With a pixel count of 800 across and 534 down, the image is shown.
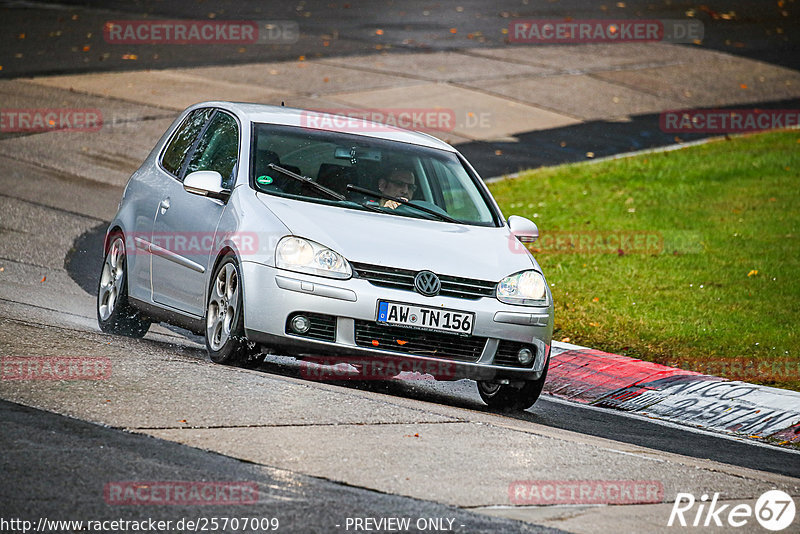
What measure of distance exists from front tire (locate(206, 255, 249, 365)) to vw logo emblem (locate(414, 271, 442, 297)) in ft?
3.38

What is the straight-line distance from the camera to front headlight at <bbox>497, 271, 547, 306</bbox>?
7.59m

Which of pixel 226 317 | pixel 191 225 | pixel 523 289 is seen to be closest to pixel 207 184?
pixel 191 225

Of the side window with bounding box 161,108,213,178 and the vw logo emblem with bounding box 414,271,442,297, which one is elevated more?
the side window with bounding box 161,108,213,178

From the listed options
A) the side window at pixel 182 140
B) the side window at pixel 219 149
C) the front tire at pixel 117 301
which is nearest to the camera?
the side window at pixel 219 149

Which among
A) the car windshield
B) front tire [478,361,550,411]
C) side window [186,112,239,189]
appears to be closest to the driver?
the car windshield

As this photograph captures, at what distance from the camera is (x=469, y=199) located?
8750mm

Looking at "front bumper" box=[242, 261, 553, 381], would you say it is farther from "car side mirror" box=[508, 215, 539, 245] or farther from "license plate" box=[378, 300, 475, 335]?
"car side mirror" box=[508, 215, 539, 245]

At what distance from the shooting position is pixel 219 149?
340 inches

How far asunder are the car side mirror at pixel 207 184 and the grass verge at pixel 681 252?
367cm

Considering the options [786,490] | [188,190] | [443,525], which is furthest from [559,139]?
[443,525]

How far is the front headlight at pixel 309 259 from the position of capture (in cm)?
729

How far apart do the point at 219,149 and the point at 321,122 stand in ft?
2.41

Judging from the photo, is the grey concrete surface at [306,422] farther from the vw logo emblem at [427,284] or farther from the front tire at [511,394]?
the vw logo emblem at [427,284]

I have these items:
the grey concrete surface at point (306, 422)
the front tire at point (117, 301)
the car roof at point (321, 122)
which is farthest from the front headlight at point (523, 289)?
the front tire at point (117, 301)
